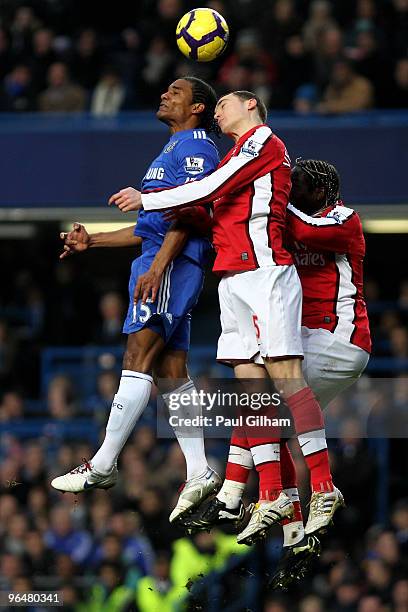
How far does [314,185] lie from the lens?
8914 mm

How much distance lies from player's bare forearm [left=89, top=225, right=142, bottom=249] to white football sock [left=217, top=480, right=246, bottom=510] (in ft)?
5.05

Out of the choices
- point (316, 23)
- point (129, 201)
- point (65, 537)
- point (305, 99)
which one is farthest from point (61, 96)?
point (129, 201)

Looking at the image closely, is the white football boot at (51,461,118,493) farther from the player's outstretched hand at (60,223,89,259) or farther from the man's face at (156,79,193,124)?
the man's face at (156,79,193,124)

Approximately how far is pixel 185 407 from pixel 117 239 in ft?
3.57

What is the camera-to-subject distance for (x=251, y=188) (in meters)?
8.42

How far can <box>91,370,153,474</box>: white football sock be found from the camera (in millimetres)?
8739

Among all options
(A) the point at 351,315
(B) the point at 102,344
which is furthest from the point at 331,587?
(A) the point at 351,315

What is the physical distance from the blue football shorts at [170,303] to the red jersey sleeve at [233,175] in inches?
18.9

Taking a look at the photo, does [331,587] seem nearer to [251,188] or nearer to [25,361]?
[25,361]

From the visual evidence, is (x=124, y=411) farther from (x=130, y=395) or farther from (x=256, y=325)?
(x=256, y=325)

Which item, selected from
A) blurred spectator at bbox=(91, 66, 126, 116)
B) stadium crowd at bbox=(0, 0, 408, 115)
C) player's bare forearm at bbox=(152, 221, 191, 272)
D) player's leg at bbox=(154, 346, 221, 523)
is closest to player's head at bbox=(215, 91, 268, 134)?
player's bare forearm at bbox=(152, 221, 191, 272)

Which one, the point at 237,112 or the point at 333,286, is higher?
the point at 237,112

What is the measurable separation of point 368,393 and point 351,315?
18.4 ft

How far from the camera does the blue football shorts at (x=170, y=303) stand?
867cm
